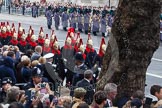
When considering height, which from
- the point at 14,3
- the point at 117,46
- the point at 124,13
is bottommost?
the point at 14,3

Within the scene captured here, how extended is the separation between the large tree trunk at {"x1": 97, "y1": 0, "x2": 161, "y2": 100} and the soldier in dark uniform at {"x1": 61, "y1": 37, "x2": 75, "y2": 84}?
11.4 ft

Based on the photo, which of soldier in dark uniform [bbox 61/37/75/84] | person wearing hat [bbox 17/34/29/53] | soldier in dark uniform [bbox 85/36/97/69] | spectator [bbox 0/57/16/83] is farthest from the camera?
person wearing hat [bbox 17/34/29/53]

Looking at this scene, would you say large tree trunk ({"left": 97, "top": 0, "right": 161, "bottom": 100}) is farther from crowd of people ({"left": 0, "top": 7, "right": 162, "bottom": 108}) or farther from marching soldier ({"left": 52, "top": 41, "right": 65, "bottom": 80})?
marching soldier ({"left": 52, "top": 41, "right": 65, "bottom": 80})

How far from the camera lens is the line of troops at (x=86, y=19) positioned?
31.0 metres

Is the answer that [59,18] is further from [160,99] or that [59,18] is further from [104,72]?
[160,99]

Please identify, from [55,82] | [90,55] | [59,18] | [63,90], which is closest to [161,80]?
[90,55]

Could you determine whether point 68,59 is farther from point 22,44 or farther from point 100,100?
point 100,100

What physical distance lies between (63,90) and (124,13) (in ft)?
5.89

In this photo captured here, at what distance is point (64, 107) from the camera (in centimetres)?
740

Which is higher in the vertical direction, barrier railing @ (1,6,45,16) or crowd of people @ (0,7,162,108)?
crowd of people @ (0,7,162,108)

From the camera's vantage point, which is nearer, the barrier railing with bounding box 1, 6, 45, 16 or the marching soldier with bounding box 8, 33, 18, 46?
the marching soldier with bounding box 8, 33, 18, 46

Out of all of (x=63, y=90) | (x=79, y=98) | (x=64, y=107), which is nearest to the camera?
(x=64, y=107)

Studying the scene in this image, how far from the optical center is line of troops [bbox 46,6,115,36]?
31031mm

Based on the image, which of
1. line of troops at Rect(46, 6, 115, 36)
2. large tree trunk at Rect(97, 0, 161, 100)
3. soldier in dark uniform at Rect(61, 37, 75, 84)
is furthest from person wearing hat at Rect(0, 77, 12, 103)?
line of troops at Rect(46, 6, 115, 36)
